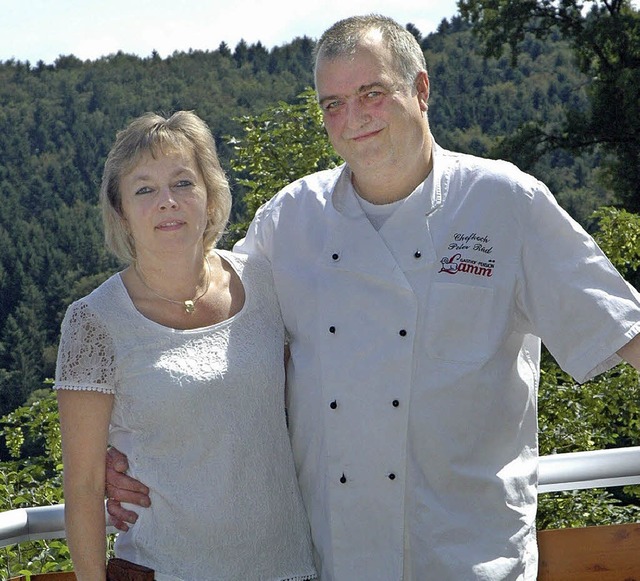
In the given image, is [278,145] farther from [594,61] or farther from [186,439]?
[594,61]

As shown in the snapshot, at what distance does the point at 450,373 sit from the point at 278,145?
15.1ft

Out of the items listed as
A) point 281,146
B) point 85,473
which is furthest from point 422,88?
point 281,146

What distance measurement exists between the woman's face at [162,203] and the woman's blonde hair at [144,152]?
0.02m

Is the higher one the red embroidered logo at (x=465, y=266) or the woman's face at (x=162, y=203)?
the woman's face at (x=162, y=203)

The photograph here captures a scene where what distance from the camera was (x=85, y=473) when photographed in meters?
2.04

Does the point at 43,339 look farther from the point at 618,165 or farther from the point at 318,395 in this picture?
the point at 318,395

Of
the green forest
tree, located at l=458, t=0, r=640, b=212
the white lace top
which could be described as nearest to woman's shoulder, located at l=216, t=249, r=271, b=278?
the white lace top

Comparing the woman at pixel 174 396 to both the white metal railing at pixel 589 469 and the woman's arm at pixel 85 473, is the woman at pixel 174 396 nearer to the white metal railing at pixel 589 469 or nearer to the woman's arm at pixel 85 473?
the woman's arm at pixel 85 473

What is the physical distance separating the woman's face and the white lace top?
0.42ft

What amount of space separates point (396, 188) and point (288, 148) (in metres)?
4.24

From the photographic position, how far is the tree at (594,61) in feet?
64.4

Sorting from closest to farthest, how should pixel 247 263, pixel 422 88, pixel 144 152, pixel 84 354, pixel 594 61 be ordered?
pixel 84 354 < pixel 144 152 < pixel 422 88 < pixel 247 263 < pixel 594 61

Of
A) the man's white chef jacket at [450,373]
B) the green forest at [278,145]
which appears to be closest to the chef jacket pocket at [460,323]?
the man's white chef jacket at [450,373]

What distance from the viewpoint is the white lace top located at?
2039 mm
